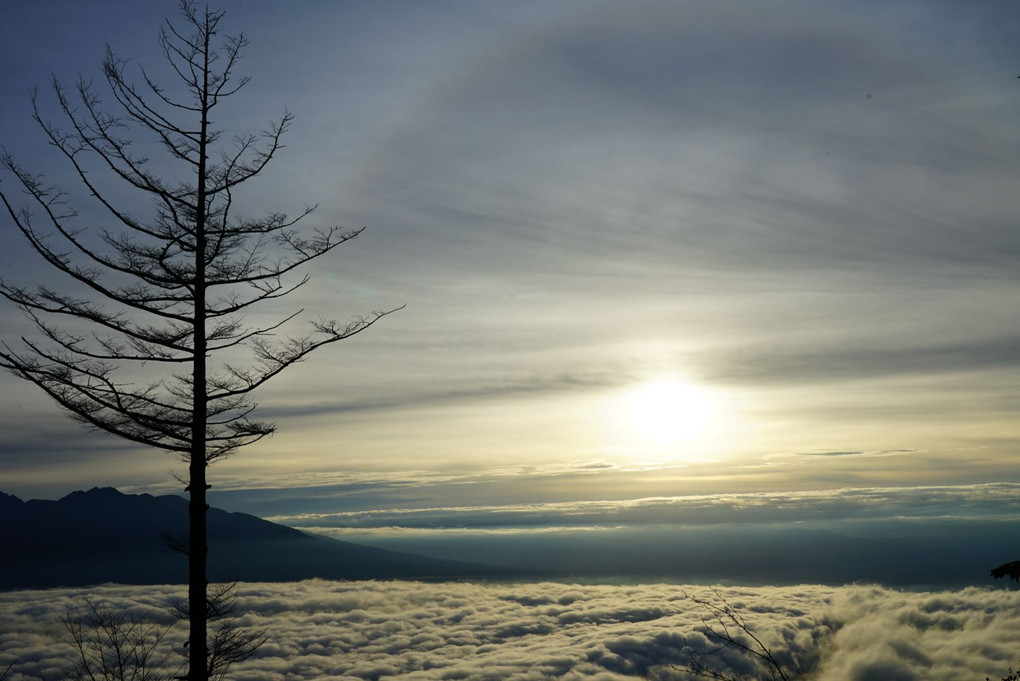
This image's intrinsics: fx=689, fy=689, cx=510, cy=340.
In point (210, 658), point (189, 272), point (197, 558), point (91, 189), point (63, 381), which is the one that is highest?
point (91, 189)

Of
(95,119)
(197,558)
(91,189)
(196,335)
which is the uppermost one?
(95,119)

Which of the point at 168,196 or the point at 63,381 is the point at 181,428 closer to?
the point at 63,381

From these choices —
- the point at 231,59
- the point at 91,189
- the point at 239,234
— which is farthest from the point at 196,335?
the point at 231,59

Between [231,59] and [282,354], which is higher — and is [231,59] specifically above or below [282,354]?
above

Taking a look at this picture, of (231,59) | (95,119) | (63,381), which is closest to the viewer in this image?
(63,381)

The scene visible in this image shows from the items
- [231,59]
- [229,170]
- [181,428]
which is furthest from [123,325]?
[231,59]

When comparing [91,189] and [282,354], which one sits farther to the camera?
[282,354]

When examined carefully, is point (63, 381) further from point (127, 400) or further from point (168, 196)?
point (168, 196)

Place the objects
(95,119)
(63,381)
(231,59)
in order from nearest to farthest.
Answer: (63,381) → (95,119) → (231,59)

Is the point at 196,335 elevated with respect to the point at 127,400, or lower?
elevated
